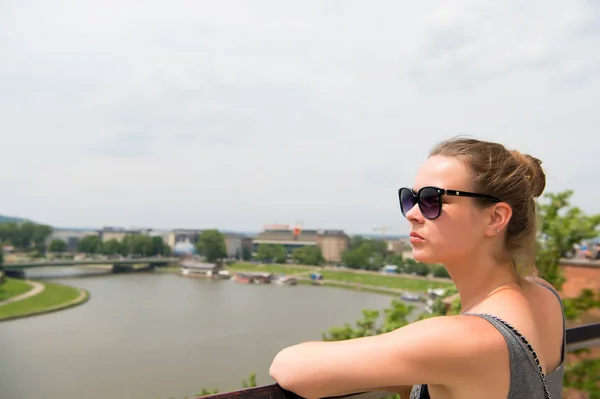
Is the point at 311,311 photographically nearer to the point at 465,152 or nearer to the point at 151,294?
the point at 151,294

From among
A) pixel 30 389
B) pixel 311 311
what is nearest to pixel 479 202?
pixel 30 389

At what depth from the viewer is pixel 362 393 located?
0.65 meters

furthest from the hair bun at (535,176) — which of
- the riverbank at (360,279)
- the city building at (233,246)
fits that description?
the city building at (233,246)

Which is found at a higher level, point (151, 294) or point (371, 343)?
point (371, 343)

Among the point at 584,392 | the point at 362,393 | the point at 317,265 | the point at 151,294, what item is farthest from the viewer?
the point at 317,265

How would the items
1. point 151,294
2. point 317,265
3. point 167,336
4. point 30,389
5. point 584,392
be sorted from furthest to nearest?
point 317,265 < point 151,294 < point 167,336 < point 30,389 < point 584,392

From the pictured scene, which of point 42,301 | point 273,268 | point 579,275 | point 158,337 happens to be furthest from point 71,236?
point 579,275

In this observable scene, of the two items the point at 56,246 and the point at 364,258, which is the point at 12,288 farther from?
the point at 364,258

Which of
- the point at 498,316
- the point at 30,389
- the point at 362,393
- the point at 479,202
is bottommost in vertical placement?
the point at 30,389

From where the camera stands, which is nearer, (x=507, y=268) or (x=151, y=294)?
(x=507, y=268)

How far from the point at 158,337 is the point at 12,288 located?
10668 millimetres

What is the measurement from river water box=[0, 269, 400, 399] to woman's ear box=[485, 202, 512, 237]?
1018cm

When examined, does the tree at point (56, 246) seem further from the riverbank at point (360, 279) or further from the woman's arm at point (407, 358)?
the woman's arm at point (407, 358)

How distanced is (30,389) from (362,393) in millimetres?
16246
